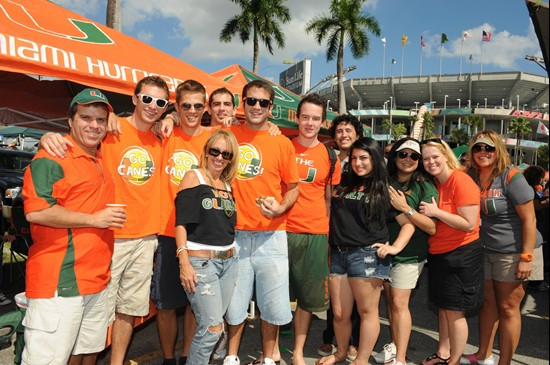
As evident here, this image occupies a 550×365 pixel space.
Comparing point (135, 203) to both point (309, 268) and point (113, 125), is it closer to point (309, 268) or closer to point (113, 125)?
point (113, 125)

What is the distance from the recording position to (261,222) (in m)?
3.29

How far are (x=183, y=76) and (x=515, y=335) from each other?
453cm

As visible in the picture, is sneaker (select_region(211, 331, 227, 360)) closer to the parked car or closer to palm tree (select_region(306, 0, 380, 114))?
the parked car

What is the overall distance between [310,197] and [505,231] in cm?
183

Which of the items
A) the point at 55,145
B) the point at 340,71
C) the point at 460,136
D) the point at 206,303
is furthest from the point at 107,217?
the point at 460,136

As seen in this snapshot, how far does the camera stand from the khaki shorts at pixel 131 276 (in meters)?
3.06

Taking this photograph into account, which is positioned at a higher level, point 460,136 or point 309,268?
point 460,136

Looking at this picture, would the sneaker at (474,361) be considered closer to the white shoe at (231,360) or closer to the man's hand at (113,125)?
the white shoe at (231,360)

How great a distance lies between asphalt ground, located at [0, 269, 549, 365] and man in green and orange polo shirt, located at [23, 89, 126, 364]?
1594 millimetres

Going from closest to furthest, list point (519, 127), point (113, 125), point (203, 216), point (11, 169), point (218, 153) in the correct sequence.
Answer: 1. point (203, 216)
2. point (218, 153)
3. point (113, 125)
4. point (11, 169)
5. point (519, 127)

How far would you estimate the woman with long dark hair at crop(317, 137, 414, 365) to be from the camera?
137 inches

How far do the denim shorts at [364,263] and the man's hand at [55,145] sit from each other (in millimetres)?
2398

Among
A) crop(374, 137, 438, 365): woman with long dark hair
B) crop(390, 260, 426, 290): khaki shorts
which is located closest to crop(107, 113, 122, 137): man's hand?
crop(374, 137, 438, 365): woman with long dark hair

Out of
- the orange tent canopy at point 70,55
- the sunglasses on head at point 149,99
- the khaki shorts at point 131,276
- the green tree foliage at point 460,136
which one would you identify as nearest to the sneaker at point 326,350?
the khaki shorts at point 131,276
